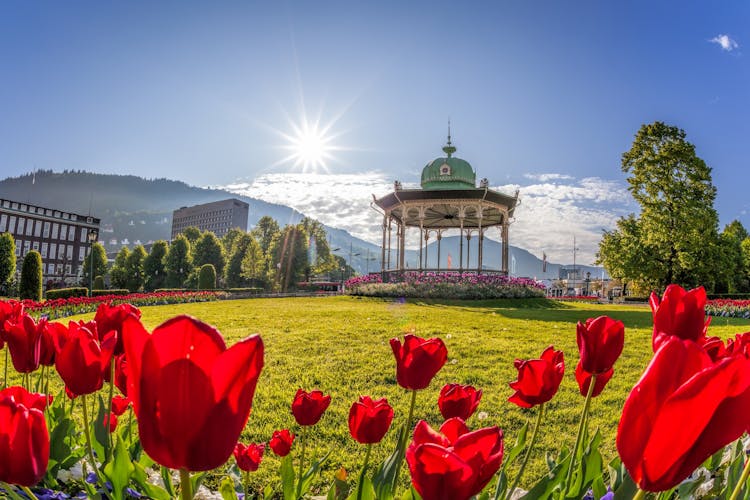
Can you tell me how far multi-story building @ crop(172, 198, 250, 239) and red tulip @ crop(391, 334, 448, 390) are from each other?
16975cm

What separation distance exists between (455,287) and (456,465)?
66.3 feet

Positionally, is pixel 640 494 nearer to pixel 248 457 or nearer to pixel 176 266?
pixel 248 457

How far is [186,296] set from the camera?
2452cm

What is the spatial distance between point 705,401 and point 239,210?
17789cm

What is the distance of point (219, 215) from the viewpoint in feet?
556

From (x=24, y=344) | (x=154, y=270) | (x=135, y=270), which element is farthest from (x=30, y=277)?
(x=135, y=270)

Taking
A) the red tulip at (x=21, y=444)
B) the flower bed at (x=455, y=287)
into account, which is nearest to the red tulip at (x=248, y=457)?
the red tulip at (x=21, y=444)

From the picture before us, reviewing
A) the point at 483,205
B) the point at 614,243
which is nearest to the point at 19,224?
the point at 483,205

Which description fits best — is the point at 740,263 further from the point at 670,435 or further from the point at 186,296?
the point at 670,435

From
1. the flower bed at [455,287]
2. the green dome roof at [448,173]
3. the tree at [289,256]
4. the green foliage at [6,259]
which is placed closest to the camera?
the flower bed at [455,287]

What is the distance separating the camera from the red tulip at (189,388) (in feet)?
2.02

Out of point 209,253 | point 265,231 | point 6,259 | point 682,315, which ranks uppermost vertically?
point 265,231

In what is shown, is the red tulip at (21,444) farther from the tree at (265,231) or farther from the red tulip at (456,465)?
the tree at (265,231)

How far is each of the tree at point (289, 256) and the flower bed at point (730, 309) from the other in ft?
113
